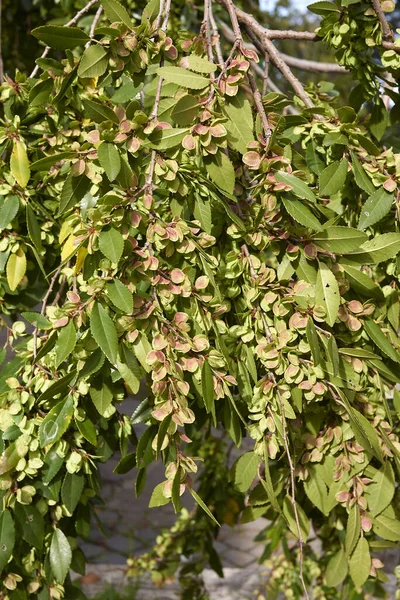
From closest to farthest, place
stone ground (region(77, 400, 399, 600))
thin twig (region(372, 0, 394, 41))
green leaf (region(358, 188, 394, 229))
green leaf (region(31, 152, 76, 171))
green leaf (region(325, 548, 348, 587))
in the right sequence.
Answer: green leaf (region(31, 152, 76, 171)) → green leaf (region(358, 188, 394, 229)) → thin twig (region(372, 0, 394, 41)) → green leaf (region(325, 548, 348, 587)) → stone ground (region(77, 400, 399, 600))

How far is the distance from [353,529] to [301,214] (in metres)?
0.47

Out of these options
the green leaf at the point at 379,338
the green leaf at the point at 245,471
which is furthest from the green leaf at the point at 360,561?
the green leaf at the point at 379,338

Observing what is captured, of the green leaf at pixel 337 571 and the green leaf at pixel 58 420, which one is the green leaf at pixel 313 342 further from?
the green leaf at pixel 337 571

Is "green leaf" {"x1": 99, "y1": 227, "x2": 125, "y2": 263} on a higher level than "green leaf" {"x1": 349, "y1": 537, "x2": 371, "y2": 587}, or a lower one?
higher

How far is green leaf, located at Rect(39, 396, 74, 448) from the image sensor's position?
891 millimetres

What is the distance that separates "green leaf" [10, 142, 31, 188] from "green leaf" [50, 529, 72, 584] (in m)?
0.53

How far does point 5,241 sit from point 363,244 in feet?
1.74

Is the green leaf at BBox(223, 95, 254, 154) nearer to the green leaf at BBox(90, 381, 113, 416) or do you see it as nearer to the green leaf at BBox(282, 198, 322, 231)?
the green leaf at BBox(282, 198, 322, 231)

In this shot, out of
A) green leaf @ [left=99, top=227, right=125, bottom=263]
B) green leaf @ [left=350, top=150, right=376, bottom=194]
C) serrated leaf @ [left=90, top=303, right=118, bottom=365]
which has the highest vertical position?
green leaf @ [left=99, top=227, right=125, bottom=263]

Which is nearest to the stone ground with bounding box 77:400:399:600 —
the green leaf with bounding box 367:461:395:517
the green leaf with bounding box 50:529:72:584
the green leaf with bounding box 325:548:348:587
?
the green leaf with bounding box 325:548:348:587

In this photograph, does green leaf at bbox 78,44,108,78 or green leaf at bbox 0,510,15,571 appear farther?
green leaf at bbox 0,510,15,571

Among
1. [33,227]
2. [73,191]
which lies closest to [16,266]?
[33,227]

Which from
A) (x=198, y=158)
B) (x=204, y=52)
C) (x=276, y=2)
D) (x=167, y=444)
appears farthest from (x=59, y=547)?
(x=276, y=2)

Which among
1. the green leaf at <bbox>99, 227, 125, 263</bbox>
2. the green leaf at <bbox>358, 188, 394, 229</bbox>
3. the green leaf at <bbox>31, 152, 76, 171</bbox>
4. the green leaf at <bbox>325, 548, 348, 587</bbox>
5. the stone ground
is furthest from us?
the stone ground
